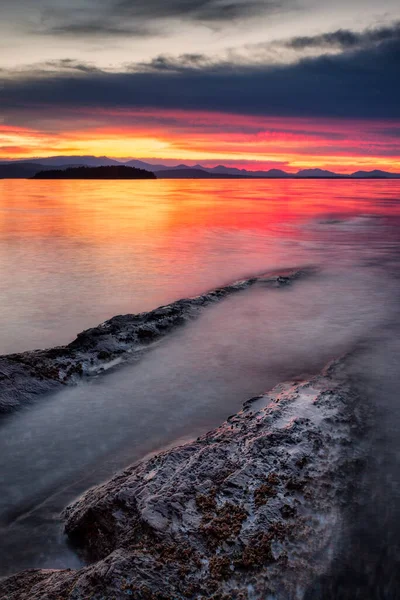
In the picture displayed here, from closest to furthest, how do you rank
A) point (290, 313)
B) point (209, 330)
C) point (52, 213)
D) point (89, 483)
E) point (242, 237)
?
point (89, 483)
point (209, 330)
point (290, 313)
point (242, 237)
point (52, 213)

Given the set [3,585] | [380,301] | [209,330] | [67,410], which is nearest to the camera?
[3,585]

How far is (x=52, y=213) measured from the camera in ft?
105

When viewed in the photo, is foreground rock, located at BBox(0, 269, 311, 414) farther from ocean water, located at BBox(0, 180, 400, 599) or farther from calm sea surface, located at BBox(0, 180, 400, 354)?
calm sea surface, located at BBox(0, 180, 400, 354)

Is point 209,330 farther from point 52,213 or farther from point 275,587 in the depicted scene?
point 52,213

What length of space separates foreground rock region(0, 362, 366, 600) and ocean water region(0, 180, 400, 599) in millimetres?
227

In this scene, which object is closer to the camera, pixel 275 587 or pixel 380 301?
pixel 275 587

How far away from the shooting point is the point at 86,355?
19.4ft

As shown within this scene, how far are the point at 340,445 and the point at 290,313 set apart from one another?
4.40m

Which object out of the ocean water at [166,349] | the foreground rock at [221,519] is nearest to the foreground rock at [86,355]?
the ocean water at [166,349]

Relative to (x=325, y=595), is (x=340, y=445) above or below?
above

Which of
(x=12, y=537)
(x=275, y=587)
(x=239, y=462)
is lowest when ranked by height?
(x=12, y=537)

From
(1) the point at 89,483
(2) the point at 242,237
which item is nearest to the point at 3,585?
(1) the point at 89,483

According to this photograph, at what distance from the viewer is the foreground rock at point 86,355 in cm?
508

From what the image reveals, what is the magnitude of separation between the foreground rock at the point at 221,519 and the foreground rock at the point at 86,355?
1.94m
